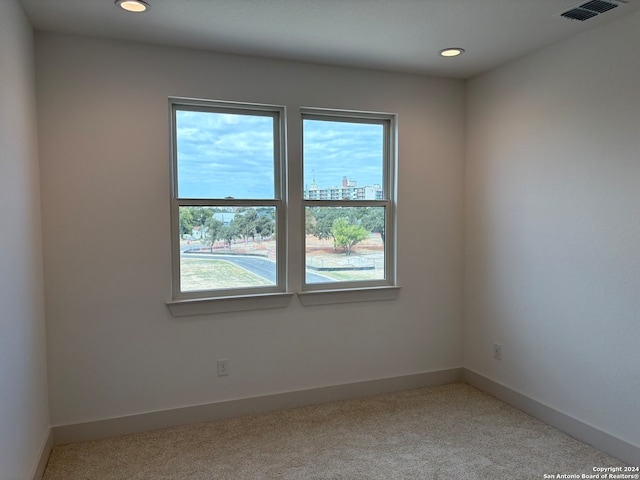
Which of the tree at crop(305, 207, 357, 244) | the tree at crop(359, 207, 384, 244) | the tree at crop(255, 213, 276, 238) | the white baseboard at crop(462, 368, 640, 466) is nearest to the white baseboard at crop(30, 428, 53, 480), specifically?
the tree at crop(255, 213, 276, 238)

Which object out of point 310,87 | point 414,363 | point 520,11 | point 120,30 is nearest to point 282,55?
point 310,87

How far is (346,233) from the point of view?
3.50 m

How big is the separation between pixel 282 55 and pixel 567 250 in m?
2.24

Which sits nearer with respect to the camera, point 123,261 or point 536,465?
point 536,465

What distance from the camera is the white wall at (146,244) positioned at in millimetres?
2736

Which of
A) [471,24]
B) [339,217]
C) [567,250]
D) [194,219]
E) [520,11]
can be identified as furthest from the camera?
[339,217]

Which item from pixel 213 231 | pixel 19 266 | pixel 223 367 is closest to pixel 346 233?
pixel 213 231

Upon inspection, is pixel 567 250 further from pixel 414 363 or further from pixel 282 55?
pixel 282 55

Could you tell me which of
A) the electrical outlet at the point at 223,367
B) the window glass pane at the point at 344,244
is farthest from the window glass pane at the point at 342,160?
the electrical outlet at the point at 223,367

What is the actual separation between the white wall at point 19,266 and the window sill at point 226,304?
2.56ft

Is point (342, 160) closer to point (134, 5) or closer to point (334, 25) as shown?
point (334, 25)

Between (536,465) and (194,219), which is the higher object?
(194,219)

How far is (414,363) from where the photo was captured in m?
3.67

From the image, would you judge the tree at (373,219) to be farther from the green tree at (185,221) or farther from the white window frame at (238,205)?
the green tree at (185,221)
